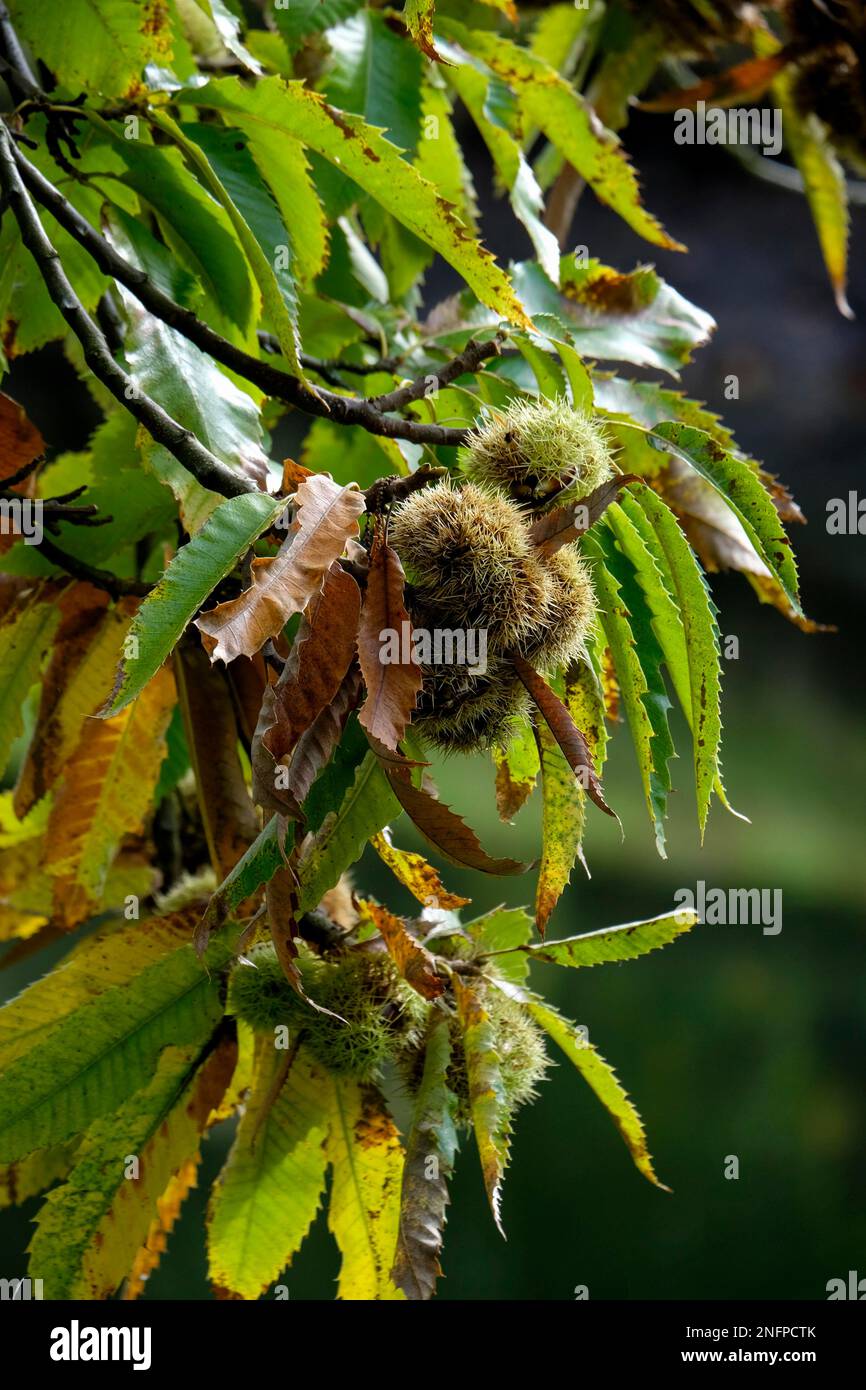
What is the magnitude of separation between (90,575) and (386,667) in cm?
42

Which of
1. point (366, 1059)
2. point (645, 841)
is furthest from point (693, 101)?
point (645, 841)

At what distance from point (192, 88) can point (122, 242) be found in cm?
10

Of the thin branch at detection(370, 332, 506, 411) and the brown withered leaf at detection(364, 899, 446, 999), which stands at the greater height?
the thin branch at detection(370, 332, 506, 411)

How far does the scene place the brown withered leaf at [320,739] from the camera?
53 centimetres

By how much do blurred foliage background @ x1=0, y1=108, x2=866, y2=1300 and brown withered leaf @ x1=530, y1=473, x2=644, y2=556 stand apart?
364 centimetres

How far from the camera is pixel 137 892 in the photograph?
112 centimetres

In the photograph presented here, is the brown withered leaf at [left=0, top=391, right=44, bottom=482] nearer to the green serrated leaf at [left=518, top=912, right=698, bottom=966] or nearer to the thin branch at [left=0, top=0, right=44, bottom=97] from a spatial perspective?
the thin branch at [left=0, top=0, right=44, bottom=97]

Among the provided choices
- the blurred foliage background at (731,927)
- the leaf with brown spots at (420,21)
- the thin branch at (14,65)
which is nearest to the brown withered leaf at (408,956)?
the leaf with brown spots at (420,21)

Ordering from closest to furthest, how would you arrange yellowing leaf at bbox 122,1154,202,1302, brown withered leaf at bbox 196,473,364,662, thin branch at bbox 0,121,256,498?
brown withered leaf at bbox 196,473,364,662 < thin branch at bbox 0,121,256,498 < yellowing leaf at bbox 122,1154,202,1302

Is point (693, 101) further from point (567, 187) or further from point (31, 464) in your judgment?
point (31, 464)

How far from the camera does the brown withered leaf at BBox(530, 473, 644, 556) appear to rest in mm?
585

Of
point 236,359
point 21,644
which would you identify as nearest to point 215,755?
point 21,644

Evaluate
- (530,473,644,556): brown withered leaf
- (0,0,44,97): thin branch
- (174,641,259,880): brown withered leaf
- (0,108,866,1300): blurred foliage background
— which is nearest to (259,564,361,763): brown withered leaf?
(530,473,644,556): brown withered leaf

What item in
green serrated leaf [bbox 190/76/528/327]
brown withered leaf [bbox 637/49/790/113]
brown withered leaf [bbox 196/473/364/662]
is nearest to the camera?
brown withered leaf [bbox 196/473/364/662]
